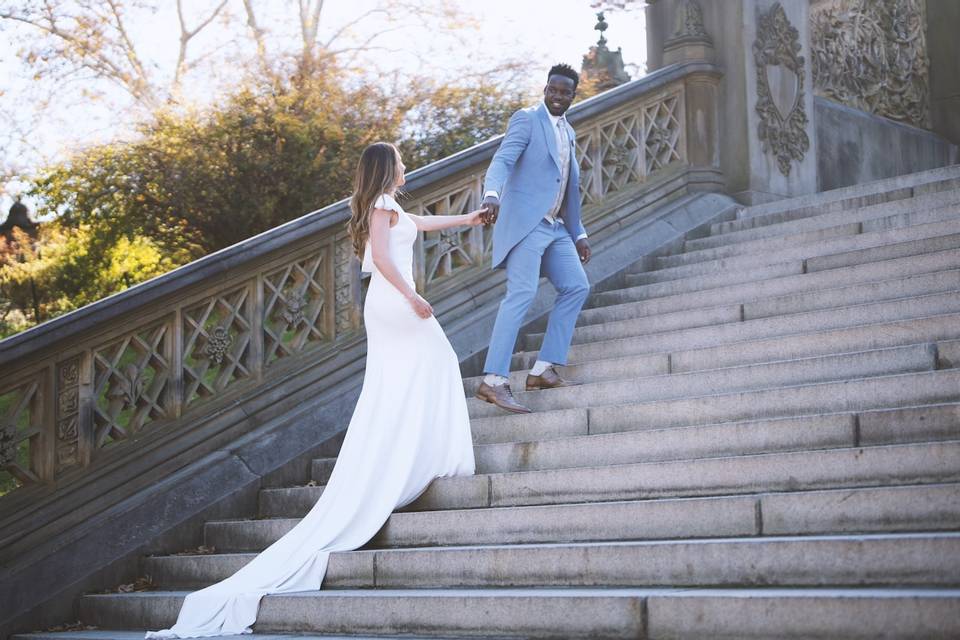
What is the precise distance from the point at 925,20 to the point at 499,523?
40.4ft

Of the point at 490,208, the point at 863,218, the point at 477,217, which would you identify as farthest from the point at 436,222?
the point at 863,218

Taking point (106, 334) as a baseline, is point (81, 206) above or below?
above

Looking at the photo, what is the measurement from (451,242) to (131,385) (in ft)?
9.15

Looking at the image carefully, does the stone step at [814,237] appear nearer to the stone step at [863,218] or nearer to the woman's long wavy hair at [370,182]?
the stone step at [863,218]

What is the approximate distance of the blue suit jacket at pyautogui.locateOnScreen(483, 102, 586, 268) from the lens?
7254 mm

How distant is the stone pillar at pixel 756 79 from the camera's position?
1125 cm

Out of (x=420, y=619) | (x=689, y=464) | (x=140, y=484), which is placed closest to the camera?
(x=420, y=619)

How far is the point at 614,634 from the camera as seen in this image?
4355mm

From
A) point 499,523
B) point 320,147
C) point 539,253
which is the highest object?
point 320,147

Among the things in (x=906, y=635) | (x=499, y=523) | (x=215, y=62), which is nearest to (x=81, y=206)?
(x=215, y=62)

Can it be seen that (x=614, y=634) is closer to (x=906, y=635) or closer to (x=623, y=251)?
(x=906, y=635)

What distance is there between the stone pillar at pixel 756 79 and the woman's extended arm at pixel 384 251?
5693 mm

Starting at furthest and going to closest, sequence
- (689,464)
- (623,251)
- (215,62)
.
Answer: (215,62), (623,251), (689,464)

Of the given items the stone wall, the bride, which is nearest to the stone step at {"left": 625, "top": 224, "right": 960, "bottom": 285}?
the bride
